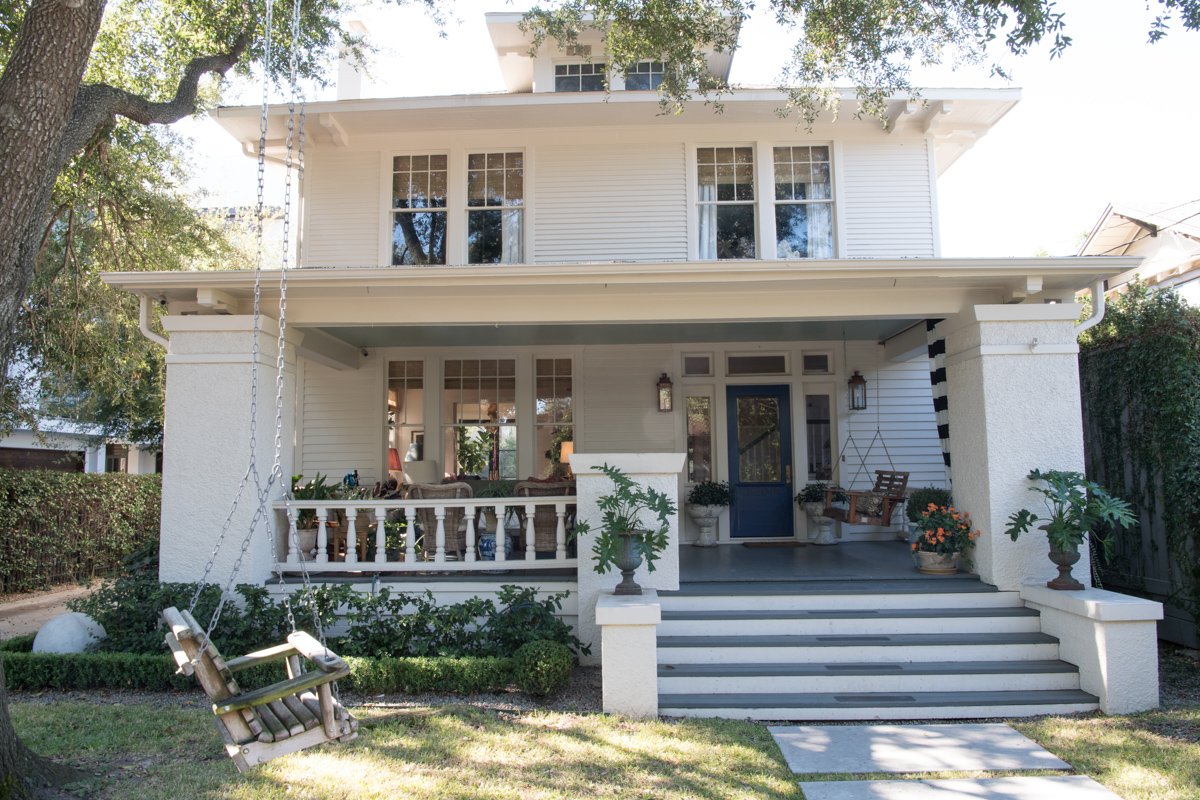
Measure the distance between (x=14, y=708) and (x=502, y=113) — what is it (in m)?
7.79

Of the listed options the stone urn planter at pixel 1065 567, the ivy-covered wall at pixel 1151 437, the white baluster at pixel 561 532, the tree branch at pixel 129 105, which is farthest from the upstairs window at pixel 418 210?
the ivy-covered wall at pixel 1151 437

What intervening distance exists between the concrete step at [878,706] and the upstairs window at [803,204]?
580 cm

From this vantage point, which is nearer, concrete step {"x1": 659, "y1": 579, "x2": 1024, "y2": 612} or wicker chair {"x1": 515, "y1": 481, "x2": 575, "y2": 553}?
concrete step {"x1": 659, "y1": 579, "x2": 1024, "y2": 612}

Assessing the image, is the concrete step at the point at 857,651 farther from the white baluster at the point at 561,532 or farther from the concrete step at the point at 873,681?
the white baluster at the point at 561,532

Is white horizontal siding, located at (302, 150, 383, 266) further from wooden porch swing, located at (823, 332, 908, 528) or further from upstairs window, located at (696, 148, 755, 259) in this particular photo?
wooden porch swing, located at (823, 332, 908, 528)

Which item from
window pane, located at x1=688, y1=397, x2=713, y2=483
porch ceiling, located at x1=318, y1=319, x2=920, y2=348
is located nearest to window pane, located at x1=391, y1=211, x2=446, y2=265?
porch ceiling, located at x1=318, y1=319, x2=920, y2=348

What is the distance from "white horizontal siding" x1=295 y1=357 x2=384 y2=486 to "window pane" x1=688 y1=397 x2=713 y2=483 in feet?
13.9

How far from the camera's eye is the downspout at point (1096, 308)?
7027 mm

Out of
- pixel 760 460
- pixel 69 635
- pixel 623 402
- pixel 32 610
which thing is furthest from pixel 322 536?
pixel 760 460

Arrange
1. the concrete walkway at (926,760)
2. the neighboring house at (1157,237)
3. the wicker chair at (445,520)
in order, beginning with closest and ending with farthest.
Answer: the concrete walkway at (926,760), the wicker chair at (445,520), the neighboring house at (1157,237)

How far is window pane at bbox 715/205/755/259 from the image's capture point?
394 inches

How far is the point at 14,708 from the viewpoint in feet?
18.9

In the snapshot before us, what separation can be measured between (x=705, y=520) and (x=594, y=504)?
3640 millimetres

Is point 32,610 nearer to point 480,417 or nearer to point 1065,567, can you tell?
point 480,417
